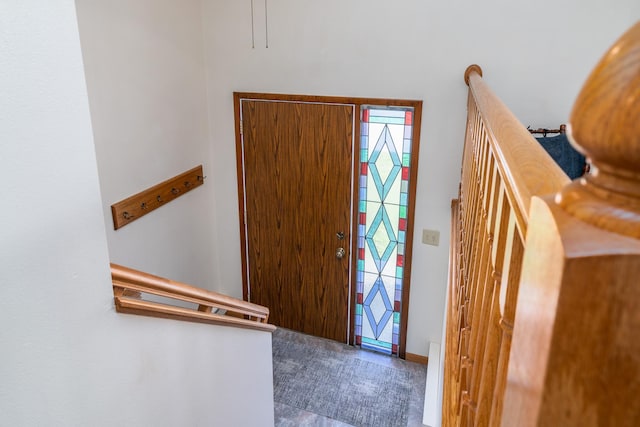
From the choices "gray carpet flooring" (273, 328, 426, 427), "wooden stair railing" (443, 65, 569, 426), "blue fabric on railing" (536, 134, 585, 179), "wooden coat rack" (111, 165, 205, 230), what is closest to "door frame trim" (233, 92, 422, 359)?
"gray carpet flooring" (273, 328, 426, 427)

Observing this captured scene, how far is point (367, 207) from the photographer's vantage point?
365cm

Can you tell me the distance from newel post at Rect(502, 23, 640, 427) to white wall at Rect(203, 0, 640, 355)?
115 inches

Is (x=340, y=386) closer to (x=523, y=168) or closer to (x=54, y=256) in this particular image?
(x=54, y=256)

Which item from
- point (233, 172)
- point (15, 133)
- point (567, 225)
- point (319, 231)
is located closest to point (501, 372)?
point (567, 225)

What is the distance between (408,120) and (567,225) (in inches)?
121

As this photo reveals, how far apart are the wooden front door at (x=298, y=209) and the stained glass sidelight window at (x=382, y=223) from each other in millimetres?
127

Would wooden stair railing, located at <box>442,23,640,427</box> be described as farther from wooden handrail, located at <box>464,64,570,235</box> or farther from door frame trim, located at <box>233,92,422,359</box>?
door frame trim, located at <box>233,92,422,359</box>

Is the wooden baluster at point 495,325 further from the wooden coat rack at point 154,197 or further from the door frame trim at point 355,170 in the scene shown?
the wooden coat rack at point 154,197

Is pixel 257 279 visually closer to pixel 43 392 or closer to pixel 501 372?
pixel 43 392

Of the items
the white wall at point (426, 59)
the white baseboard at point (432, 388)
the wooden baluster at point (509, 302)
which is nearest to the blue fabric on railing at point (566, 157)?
the white wall at point (426, 59)

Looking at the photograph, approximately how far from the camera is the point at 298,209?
152 inches

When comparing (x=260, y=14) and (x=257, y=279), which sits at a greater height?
(x=260, y=14)

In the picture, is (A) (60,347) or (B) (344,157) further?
(B) (344,157)

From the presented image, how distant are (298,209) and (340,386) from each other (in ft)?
4.68
